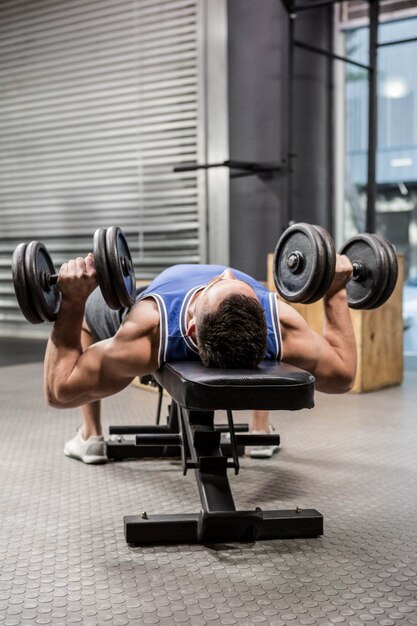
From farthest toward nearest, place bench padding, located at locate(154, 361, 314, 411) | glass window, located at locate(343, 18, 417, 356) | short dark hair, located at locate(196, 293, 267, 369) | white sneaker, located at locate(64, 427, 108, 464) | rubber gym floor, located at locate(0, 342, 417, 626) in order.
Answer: glass window, located at locate(343, 18, 417, 356), white sneaker, located at locate(64, 427, 108, 464), short dark hair, located at locate(196, 293, 267, 369), bench padding, located at locate(154, 361, 314, 411), rubber gym floor, located at locate(0, 342, 417, 626)

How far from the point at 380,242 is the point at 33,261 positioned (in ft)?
3.17

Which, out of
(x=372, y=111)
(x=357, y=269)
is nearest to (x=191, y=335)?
(x=357, y=269)

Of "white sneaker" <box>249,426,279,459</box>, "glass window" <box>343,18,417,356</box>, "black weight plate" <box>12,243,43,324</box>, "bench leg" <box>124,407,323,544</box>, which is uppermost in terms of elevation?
"glass window" <box>343,18,417,356</box>

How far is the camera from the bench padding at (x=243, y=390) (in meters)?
1.58

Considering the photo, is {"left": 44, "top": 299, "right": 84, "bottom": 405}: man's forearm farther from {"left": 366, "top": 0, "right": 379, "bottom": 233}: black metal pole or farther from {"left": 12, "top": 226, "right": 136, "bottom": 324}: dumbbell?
{"left": 366, "top": 0, "right": 379, "bottom": 233}: black metal pole

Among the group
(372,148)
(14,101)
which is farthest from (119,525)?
(14,101)

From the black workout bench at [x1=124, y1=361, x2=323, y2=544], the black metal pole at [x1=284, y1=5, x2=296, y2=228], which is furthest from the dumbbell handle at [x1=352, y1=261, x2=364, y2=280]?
the black metal pole at [x1=284, y1=5, x2=296, y2=228]

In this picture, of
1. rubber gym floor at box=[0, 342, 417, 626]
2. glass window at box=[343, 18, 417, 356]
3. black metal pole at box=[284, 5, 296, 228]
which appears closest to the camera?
rubber gym floor at box=[0, 342, 417, 626]

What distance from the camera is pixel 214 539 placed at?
179 cm

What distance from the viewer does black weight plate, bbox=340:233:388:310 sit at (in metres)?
2.09

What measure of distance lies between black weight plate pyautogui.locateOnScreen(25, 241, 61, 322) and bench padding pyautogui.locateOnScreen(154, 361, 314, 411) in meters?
0.40

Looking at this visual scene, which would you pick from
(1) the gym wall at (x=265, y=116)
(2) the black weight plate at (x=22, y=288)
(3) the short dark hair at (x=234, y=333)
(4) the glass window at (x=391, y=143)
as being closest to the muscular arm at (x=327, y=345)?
(3) the short dark hair at (x=234, y=333)

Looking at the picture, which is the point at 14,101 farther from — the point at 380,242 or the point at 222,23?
the point at 380,242

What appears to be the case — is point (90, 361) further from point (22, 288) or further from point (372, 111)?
point (372, 111)
